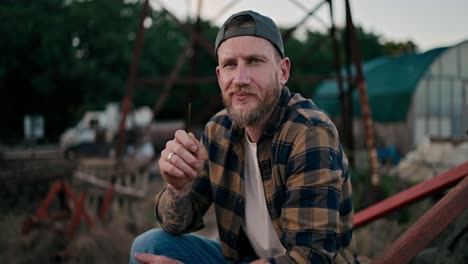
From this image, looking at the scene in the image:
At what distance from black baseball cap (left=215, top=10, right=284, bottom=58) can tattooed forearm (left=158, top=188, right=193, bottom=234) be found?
28.7 inches

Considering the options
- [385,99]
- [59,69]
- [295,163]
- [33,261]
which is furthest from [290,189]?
[59,69]

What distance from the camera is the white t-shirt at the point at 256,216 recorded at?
2.05 m

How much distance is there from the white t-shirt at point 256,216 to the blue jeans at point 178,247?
208mm

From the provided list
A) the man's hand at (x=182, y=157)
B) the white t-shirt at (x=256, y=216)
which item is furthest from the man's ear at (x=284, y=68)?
the man's hand at (x=182, y=157)

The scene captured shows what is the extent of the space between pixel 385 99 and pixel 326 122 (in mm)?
14960

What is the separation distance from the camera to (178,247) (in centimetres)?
213

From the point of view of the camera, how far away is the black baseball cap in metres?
1.92

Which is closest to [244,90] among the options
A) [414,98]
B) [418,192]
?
[418,192]

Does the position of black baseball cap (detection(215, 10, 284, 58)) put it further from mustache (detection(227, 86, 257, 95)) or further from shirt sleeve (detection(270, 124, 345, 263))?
shirt sleeve (detection(270, 124, 345, 263))

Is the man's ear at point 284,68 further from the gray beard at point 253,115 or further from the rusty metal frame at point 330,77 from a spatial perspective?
the rusty metal frame at point 330,77

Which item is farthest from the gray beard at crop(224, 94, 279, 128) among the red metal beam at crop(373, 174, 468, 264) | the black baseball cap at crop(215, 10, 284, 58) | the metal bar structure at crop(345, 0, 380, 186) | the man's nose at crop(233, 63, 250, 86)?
the metal bar structure at crop(345, 0, 380, 186)

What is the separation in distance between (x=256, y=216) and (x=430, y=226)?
0.71 meters

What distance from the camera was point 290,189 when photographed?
178 centimetres

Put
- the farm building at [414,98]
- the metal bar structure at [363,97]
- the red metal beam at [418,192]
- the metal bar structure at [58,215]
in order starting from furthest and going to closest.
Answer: the farm building at [414,98], the metal bar structure at [363,97], the metal bar structure at [58,215], the red metal beam at [418,192]
